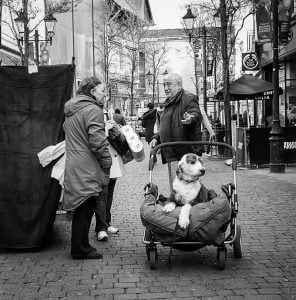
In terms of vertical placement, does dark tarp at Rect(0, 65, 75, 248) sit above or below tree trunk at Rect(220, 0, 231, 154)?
below

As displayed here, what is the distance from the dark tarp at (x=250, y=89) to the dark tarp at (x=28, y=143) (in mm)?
12855

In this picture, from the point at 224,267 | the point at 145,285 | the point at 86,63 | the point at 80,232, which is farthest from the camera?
the point at 86,63

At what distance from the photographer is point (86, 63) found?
51.6 metres

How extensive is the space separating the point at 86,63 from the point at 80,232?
1823 inches

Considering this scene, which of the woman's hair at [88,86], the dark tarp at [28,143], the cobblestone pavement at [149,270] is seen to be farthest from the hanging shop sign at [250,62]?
the woman's hair at [88,86]

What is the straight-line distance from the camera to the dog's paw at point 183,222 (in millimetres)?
5641

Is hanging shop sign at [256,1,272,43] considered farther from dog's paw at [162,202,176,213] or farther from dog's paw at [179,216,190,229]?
dog's paw at [179,216,190,229]

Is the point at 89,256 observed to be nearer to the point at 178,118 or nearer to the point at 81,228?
the point at 81,228

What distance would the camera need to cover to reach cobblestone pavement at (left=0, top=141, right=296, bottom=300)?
5.11 meters

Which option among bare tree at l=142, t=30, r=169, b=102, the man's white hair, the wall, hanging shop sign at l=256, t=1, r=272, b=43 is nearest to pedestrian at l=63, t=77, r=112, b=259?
the man's white hair

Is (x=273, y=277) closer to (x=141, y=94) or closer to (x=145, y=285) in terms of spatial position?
(x=145, y=285)

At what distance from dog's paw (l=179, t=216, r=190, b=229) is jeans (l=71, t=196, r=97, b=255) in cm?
111

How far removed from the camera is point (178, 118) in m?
7.30

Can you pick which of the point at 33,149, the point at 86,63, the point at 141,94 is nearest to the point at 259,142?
the point at 33,149
